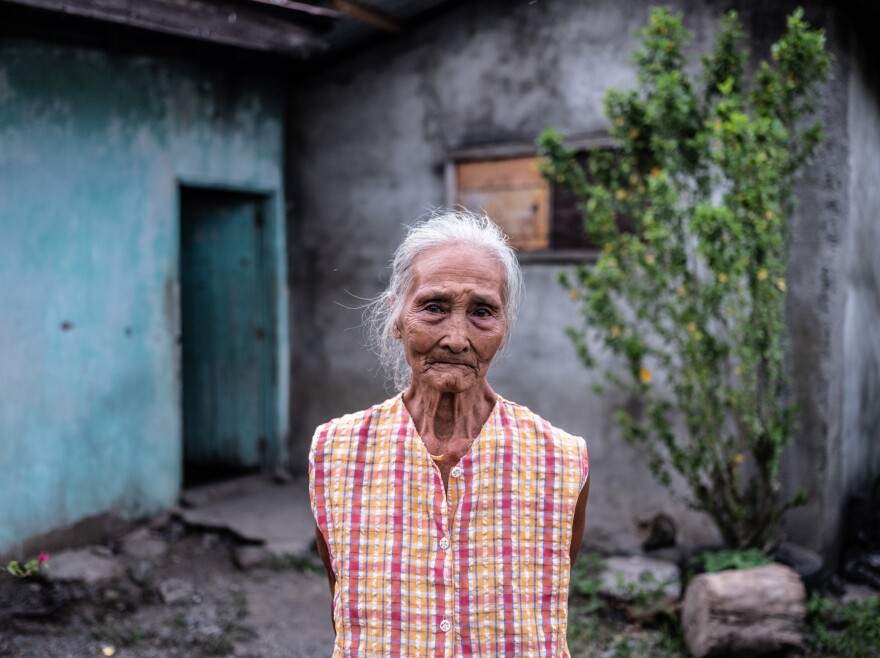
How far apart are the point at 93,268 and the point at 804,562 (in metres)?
4.73

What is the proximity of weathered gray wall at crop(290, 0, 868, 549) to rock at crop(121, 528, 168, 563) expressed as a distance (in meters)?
1.62

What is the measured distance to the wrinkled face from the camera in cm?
177

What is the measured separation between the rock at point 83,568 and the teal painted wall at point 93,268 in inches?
10.9

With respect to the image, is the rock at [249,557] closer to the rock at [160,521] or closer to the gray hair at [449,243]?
the rock at [160,521]

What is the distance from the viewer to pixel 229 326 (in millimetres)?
6918

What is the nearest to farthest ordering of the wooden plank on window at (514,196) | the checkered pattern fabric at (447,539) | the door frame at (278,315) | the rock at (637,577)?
1. the checkered pattern fabric at (447,539)
2. the rock at (637,577)
3. the wooden plank on window at (514,196)
4. the door frame at (278,315)

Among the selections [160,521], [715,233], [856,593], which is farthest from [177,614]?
[856,593]

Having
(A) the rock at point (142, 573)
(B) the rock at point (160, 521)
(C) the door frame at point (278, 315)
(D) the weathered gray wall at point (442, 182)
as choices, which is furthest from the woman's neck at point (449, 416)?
(C) the door frame at point (278, 315)

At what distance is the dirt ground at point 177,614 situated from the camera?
13.9 feet

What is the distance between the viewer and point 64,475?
5289 millimetres

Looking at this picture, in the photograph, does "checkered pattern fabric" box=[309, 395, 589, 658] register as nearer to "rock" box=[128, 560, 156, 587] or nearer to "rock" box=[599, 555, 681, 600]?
"rock" box=[599, 555, 681, 600]

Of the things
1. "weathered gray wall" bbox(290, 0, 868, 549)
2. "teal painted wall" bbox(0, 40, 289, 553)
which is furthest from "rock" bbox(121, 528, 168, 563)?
"weathered gray wall" bbox(290, 0, 868, 549)

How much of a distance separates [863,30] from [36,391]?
561cm

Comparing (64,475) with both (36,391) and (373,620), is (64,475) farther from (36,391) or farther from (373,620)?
(373,620)
